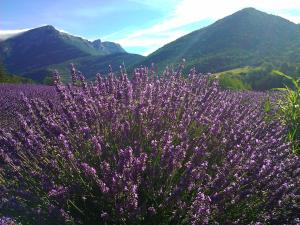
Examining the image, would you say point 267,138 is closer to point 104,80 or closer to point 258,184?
point 258,184

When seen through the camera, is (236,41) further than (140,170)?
Yes

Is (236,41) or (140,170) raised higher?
(140,170)

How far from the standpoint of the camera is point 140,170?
2289 millimetres

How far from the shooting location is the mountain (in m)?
105

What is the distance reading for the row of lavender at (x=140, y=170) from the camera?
2342 mm

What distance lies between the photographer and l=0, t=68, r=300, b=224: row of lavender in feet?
7.68

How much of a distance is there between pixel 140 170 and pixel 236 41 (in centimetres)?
12449

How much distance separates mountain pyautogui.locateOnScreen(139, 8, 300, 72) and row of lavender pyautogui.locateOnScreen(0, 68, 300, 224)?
8854 cm

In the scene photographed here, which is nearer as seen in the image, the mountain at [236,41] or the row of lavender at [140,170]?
the row of lavender at [140,170]

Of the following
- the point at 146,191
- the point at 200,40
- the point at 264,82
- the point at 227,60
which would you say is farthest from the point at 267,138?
the point at 200,40

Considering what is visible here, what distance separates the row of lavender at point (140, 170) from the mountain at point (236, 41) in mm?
88544

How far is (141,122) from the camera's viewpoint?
3080 mm

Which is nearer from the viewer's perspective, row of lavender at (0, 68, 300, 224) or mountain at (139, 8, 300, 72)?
row of lavender at (0, 68, 300, 224)

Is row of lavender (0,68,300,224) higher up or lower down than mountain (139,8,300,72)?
higher up
